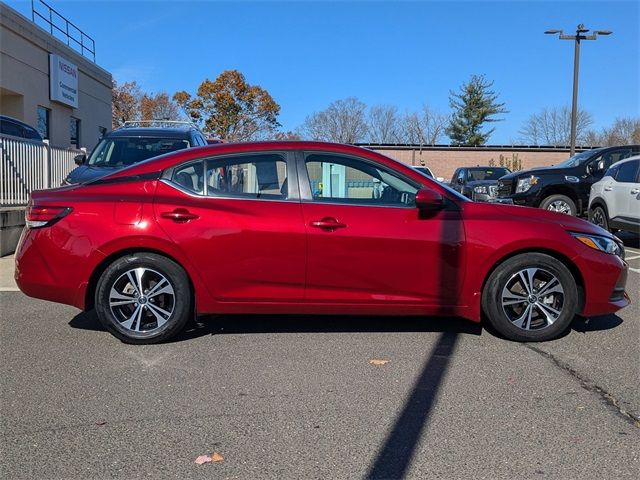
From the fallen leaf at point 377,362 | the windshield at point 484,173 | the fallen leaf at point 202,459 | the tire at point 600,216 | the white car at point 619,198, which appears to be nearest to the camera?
the fallen leaf at point 202,459

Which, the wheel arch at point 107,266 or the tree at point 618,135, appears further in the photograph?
the tree at point 618,135

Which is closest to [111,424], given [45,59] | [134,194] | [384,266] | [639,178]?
[134,194]

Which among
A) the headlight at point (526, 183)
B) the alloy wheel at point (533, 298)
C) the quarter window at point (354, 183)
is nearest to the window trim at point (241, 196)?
the quarter window at point (354, 183)

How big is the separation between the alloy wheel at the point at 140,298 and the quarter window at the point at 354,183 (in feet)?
4.78

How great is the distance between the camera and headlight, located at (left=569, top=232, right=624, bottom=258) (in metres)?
4.98

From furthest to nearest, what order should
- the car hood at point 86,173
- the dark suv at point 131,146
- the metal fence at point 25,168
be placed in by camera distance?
the metal fence at point 25,168, the dark suv at point 131,146, the car hood at point 86,173

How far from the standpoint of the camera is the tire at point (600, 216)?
10.9m

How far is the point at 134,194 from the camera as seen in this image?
491 cm

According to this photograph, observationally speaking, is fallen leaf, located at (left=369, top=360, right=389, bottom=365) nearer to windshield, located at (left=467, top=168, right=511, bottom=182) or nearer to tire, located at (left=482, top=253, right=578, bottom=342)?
tire, located at (left=482, top=253, right=578, bottom=342)

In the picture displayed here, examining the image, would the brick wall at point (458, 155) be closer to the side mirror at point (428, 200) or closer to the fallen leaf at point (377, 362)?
the side mirror at point (428, 200)

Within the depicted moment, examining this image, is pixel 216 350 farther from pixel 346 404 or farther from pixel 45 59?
pixel 45 59

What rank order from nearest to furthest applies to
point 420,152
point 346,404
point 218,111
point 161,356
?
point 346,404 < point 161,356 < point 218,111 < point 420,152

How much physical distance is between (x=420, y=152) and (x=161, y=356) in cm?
4598

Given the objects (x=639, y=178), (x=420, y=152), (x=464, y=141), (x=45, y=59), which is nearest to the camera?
(x=639, y=178)
